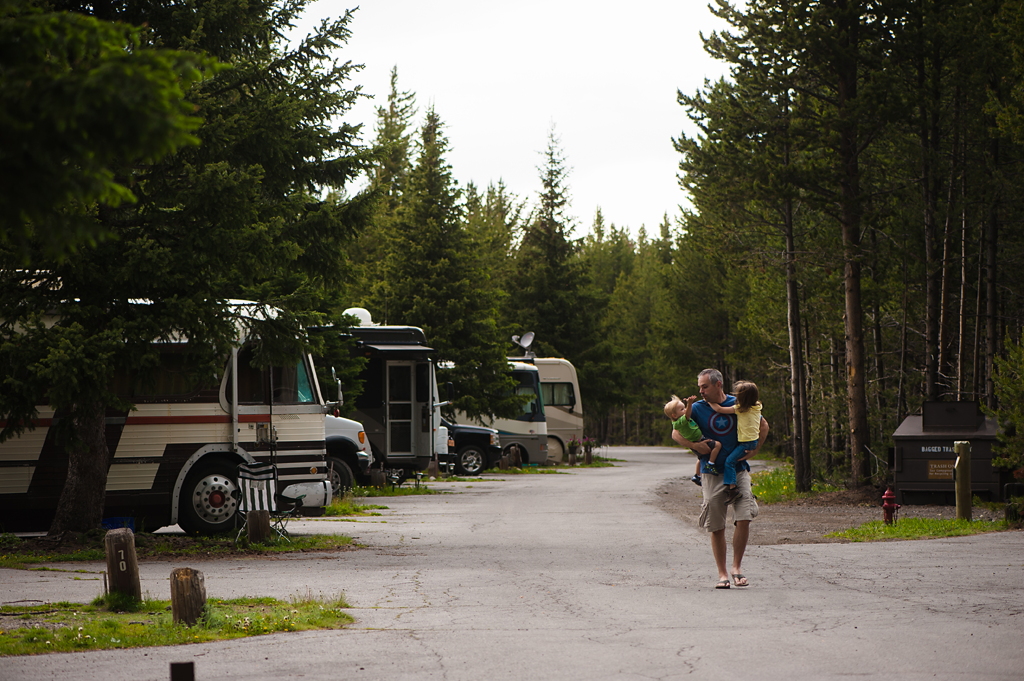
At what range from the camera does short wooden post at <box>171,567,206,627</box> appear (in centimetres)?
754

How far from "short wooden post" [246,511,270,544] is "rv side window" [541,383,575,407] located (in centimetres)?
2874

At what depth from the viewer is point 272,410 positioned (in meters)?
14.3

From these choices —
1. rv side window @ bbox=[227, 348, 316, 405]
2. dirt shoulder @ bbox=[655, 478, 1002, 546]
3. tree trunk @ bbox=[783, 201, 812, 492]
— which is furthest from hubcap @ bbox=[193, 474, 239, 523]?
tree trunk @ bbox=[783, 201, 812, 492]

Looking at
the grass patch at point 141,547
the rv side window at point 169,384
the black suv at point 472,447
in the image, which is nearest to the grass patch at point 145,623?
the grass patch at point 141,547

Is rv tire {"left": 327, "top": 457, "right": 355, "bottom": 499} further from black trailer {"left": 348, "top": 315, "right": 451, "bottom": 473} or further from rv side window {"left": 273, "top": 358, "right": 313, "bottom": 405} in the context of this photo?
rv side window {"left": 273, "top": 358, "right": 313, "bottom": 405}

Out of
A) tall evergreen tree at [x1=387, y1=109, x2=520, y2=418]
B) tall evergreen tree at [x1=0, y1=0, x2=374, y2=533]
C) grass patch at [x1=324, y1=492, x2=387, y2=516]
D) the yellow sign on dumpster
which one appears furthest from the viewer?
tall evergreen tree at [x1=387, y1=109, x2=520, y2=418]

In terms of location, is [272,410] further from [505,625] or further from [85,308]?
[505,625]

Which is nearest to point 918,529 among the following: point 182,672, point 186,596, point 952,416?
point 952,416

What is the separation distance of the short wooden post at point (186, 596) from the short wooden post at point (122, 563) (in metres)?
1.02

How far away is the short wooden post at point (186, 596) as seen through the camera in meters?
7.54

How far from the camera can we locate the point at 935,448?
1870 cm

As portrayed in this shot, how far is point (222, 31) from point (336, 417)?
8.48m

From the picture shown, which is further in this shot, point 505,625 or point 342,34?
point 342,34

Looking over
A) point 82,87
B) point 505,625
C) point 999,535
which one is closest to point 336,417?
point 999,535
